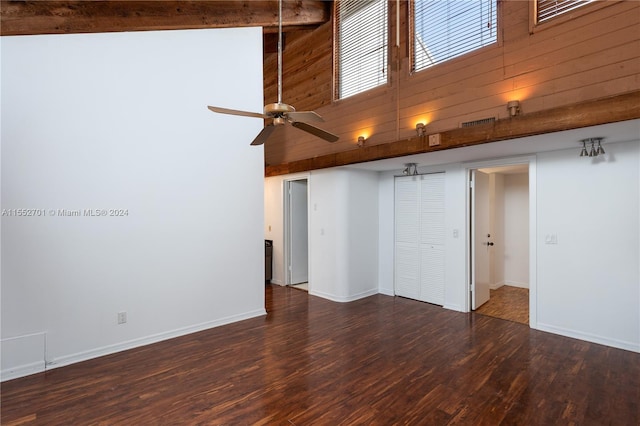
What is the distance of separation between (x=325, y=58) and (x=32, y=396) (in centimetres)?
579

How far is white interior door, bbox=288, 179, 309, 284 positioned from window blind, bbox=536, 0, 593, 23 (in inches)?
168

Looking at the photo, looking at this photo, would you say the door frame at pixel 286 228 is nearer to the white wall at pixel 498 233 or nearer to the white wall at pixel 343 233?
the white wall at pixel 343 233

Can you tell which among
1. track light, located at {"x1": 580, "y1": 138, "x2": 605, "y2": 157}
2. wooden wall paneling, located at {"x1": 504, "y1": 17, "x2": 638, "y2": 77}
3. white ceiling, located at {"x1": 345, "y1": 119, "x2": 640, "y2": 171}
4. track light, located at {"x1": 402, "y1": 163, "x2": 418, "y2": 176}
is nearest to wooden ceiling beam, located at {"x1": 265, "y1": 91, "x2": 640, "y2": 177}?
white ceiling, located at {"x1": 345, "y1": 119, "x2": 640, "y2": 171}

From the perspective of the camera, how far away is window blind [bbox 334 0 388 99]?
4871 millimetres

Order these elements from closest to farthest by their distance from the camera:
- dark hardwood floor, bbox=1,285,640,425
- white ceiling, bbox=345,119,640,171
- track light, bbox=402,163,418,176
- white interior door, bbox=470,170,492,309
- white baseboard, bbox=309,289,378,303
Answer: dark hardwood floor, bbox=1,285,640,425, white ceiling, bbox=345,119,640,171, white interior door, bbox=470,170,492,309, track light, bbox=402,163,418,176, white baseboard, bbox=309,289,378,303

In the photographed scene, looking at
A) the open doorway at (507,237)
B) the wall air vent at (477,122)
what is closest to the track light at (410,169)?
the open doorway at (507,237)

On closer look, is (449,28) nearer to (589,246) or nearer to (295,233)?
(589,246)

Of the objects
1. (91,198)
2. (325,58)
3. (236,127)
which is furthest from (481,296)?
(91,198)

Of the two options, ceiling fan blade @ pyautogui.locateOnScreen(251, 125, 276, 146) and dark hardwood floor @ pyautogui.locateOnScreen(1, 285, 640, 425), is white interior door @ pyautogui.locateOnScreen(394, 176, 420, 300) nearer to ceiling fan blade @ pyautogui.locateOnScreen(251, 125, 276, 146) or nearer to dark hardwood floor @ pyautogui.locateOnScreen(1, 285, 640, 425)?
dark hardwood floor @ pyautogui.locateOnScreen(1, 285, 640, 425)

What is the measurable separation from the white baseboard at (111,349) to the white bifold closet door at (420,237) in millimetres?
2664

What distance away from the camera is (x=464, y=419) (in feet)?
7.48

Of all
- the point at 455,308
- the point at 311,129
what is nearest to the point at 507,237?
the point at 455,308

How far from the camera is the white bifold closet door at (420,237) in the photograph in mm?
4963

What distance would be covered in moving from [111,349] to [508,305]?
5.34 m
